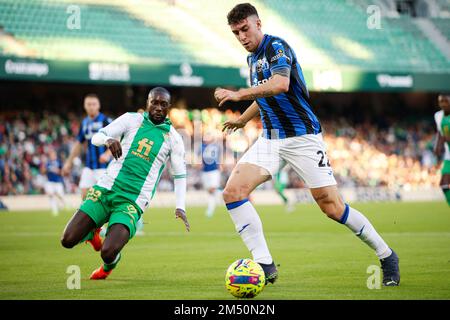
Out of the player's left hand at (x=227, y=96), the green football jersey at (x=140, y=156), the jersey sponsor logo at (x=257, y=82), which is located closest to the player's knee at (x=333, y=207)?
the jersey sponsor logo at (x=257, y=82)

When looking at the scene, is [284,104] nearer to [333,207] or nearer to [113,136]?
[333,207]

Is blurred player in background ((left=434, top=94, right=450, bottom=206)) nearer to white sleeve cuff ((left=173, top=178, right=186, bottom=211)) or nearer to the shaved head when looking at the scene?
white sleeve cuff ((left=173, top=178, right=186, bottom=211))

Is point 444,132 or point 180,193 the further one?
point 444,132

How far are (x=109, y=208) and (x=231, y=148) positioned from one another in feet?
78.2

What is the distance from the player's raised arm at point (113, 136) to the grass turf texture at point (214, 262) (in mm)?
1455

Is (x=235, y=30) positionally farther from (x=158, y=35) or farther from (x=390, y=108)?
A: (x=390, y=108)

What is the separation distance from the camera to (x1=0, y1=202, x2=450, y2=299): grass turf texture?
761 cm

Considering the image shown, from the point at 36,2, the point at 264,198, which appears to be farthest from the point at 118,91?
the point at 264,198

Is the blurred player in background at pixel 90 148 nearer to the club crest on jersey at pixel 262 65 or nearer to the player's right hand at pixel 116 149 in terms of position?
the player's right hand at pixel 116 149

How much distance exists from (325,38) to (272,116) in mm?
28554

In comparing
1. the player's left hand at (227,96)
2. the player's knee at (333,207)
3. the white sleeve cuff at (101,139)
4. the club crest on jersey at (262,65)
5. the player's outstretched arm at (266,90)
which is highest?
the club crest on jersey at (262,65)

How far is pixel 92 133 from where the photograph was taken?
13.8 metres

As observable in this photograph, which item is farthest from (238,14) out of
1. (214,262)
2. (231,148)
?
(231,148)

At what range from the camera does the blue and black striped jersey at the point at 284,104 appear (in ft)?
26.2
